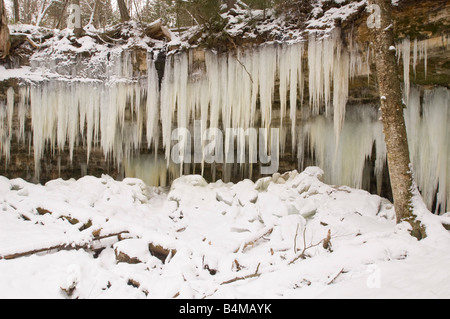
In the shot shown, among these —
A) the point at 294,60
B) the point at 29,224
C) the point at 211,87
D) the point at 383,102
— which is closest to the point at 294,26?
the point at 294,60

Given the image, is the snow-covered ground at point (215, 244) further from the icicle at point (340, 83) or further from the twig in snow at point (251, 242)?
the icicle at point (340, 83)

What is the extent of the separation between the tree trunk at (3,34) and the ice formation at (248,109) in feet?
2.71

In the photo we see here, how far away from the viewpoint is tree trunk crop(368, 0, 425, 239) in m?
3.55

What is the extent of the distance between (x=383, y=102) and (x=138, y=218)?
4.41 metres

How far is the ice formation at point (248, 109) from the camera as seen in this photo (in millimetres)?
5453

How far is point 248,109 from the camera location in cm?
605

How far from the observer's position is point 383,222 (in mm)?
4562

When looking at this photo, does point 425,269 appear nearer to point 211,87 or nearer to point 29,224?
point 211,87

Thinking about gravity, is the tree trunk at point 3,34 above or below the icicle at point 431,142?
above

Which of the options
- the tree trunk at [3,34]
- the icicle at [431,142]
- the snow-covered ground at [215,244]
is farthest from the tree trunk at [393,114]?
the tree trunk at [3,34]

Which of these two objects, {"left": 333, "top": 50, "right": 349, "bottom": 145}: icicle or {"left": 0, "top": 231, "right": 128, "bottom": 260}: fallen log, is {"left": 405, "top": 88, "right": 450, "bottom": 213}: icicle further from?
{"left": 0, "top": 231, "right": 128, "bottom": 260}: fallen log

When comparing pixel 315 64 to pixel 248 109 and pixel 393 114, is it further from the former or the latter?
pixel 393 114
